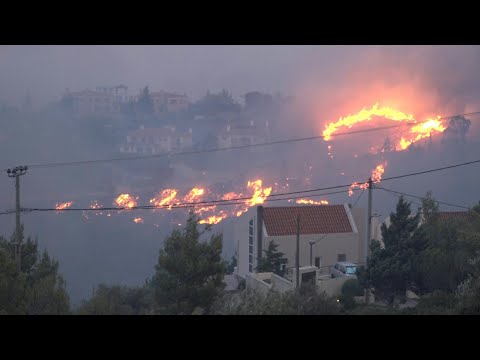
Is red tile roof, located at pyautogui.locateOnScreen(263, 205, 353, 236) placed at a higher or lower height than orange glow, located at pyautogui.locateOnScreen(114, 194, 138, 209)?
higher

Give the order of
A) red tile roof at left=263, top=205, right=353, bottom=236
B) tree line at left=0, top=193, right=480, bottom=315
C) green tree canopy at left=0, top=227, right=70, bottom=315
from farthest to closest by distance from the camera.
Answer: red tile roof at left=263, top=205, right=353, bottom=236 → tree line at left=0, top=193, right=480, bottom=315 → green tree canopy at left=0, top=227, right=70, bottom=315

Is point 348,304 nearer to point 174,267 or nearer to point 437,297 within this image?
point 437,297

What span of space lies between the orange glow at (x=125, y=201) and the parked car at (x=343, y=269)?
40820 millimetres

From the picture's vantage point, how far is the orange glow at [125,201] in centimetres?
6053

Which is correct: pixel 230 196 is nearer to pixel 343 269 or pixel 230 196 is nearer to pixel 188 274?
pixel 343 269

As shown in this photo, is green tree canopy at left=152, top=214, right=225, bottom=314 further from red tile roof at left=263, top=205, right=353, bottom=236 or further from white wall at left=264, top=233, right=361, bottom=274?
white wall at left=264, top=233, right=361, bottom=274

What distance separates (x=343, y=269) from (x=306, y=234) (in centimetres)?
264

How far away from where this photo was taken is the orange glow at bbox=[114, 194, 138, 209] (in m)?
60.5

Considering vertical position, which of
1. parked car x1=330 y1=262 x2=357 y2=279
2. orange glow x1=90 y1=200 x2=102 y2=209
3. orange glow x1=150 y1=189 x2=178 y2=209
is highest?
orange glow x1=150 y1=189 x2=178 y2=209

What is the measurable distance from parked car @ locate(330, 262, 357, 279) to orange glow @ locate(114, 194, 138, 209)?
40.8m

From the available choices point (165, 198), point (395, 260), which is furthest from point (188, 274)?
point (165, 198)

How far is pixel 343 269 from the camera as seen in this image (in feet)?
71.9

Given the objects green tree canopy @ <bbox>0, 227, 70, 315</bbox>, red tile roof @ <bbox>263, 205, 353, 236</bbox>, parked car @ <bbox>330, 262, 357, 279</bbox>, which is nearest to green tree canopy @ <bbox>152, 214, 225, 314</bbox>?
green tree canopy @ <bbox>0, 227, 70, 315</bbox>
